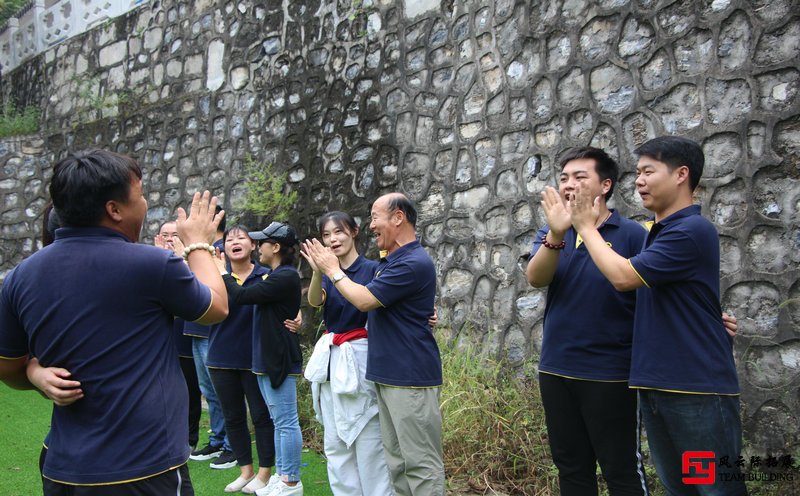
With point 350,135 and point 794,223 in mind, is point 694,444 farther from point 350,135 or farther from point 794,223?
point 350,135

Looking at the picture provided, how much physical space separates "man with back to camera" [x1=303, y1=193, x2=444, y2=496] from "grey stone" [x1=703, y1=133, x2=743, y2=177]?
5.64 ft

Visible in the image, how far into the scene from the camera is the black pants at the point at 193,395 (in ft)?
15.5

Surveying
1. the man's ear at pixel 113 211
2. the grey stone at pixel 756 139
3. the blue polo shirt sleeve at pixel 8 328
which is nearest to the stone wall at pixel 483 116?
the grey stone at pixel 756 139

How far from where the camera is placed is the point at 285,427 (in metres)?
3.73

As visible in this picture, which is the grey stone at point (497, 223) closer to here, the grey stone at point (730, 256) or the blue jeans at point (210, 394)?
the grey stone at point (730, 256)

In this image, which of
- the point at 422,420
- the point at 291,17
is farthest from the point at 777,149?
the point at 291,17

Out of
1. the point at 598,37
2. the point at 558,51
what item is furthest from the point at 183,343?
the point at 598,37

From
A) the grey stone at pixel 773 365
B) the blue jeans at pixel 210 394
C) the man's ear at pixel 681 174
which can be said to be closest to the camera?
the man's ear at pixel 681 174

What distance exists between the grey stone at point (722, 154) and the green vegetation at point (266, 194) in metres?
3.92

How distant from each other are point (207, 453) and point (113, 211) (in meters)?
3.26

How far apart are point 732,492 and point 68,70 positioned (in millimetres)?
9653

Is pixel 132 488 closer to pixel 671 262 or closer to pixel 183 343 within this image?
pixel 671 262

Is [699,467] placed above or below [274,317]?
below

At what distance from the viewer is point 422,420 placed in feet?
9.76
